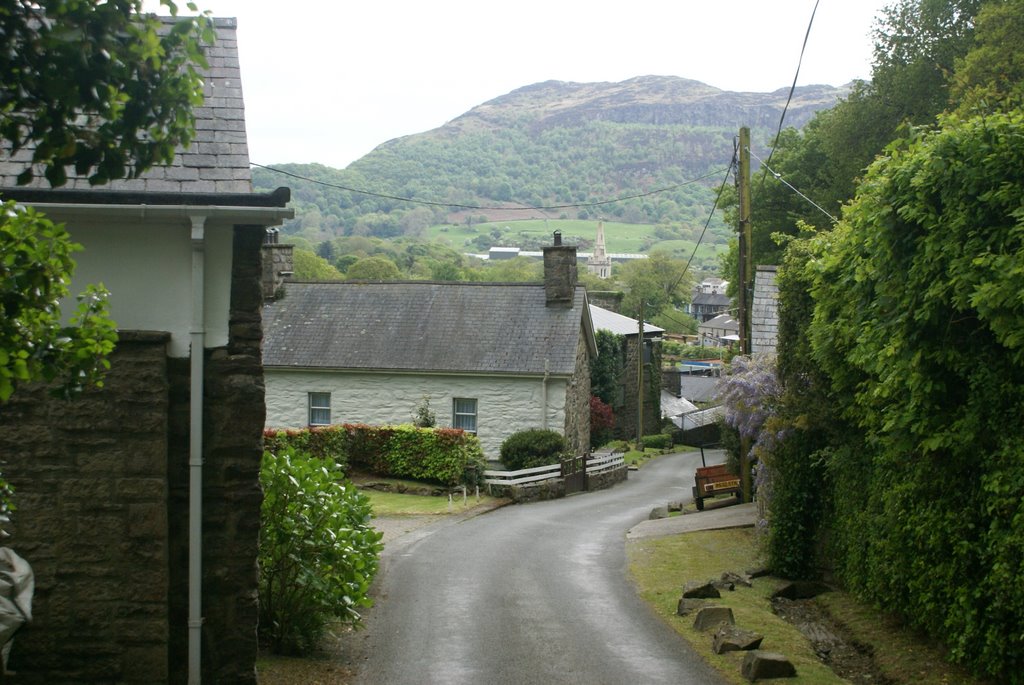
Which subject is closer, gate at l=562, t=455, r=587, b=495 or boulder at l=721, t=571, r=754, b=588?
boulder at l=721, t=571, r=754, b=588

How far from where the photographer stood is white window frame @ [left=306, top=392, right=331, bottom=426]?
36938 mm

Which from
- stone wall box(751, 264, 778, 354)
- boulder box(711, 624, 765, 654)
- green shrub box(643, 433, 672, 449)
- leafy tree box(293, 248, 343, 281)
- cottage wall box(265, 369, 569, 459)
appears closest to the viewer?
boulder box(711, 624, 765, 654)

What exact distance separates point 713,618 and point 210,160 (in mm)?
8361

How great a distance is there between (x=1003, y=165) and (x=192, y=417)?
24.7 feet

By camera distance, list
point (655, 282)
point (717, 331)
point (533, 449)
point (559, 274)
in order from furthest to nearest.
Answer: point (717, 331)
point (655, 282)
point (559, 274)
point (533, 449)

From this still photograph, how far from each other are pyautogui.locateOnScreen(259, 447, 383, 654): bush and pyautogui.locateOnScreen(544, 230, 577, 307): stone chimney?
83.3ft

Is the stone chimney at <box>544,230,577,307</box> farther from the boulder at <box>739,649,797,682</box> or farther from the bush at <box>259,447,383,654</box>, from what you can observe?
the boulder at <box>739,649,797,682</box>

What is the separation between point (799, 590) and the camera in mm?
16062

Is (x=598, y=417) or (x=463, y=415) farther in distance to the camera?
(x=598, y=417)

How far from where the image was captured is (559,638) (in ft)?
43.9

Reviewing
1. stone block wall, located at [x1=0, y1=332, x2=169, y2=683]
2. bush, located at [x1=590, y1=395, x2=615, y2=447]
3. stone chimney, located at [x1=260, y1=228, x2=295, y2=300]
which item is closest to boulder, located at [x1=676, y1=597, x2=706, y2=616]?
stone block wall, located at [x1=0, y1=332, x2=169, y2=683]

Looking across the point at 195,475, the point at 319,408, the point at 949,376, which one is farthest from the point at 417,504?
the point at 949,376

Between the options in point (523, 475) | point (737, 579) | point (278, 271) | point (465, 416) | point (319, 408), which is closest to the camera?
point (737, 579)

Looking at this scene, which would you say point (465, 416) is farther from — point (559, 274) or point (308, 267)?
point (308, 267)
